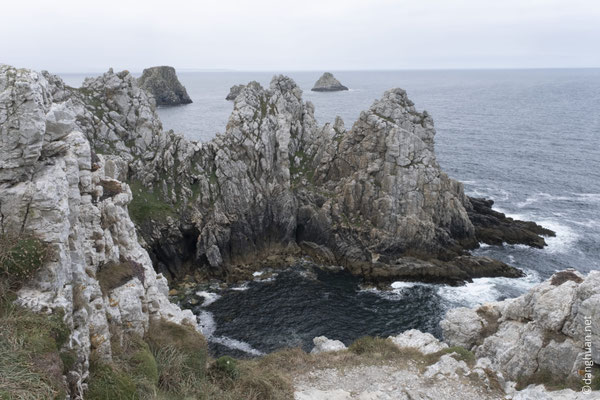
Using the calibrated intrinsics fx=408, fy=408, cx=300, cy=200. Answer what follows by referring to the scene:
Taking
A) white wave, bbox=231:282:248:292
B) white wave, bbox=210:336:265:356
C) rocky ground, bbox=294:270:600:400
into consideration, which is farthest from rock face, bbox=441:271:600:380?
white wave, bbox=231:282:248:292

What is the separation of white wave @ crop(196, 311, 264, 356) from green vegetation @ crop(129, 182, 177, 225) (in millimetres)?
14264

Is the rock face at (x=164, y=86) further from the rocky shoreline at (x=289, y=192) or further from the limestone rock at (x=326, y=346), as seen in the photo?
the limestone rock at (x=326, y=346)

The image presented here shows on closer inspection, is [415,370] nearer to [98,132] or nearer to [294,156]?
[294,156]

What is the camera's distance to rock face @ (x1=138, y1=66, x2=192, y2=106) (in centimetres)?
15550

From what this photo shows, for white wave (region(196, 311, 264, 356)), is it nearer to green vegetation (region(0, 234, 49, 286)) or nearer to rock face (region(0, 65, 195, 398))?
rock face (region(0, 65, 195, 398))

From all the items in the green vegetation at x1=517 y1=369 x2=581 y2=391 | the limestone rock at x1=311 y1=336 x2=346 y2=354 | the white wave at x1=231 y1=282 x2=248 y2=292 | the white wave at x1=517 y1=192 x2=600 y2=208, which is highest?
the white wave at x1=517 y1=192 x2=600 y2=208

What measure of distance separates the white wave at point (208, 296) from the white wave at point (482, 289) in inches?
1007

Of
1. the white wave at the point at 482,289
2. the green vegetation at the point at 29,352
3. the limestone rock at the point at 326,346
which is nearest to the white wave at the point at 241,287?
the limestone rock at the point at 326,346

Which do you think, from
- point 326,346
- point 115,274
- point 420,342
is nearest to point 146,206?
point 326,346

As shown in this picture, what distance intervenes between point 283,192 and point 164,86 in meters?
119

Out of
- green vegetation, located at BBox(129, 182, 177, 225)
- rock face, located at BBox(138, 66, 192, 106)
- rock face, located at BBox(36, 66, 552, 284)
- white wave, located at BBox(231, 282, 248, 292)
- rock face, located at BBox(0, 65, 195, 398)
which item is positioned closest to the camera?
rock face, located at BBox(0, 65, 195, 398)

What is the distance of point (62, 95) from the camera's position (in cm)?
5181

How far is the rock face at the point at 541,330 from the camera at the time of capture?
72.1 feet

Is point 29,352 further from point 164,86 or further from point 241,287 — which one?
point 164,86
